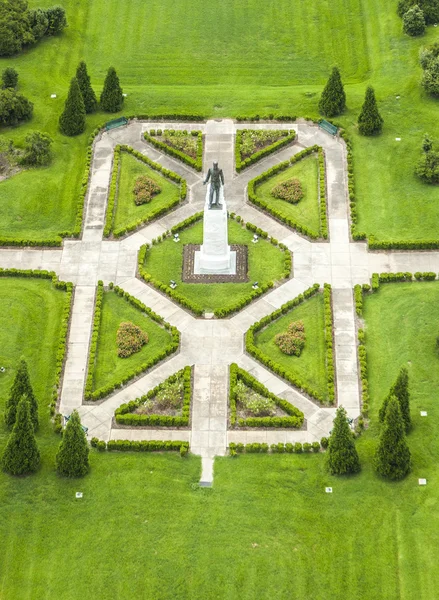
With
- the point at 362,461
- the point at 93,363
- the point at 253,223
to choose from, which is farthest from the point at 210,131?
the point at 362,461

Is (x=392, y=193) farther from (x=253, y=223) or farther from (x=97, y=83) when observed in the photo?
(x=97, y=83)

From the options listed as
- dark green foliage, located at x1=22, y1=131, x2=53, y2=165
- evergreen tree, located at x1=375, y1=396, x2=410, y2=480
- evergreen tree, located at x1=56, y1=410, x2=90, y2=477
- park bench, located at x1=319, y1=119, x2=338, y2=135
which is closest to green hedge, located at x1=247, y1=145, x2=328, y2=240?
park bench, located at x1=319, y1=119, x2=338, y2=135

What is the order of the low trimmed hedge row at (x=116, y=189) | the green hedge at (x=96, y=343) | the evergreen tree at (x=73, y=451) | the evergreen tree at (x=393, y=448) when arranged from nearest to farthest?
1. the evergreen tree at (x=393, y=448)
2. the evergreen tree at (x=73, y=451)
3. the green hedge at (x=96, y=343)
4. the low trimmed hedge row at (x=116, y=189)

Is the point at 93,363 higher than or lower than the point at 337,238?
lower

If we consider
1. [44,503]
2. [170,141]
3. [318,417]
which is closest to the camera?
[44,503]

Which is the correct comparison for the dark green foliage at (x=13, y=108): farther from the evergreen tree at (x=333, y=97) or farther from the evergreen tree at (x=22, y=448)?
the evergreen tree at (x=22, y=448)

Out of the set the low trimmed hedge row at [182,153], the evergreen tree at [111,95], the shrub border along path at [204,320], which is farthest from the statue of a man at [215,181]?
the evergreen tree at [111,95]

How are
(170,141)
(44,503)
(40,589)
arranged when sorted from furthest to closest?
(170,141) → (44,503) → (40,589)

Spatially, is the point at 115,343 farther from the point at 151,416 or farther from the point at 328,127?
the point at 328,127
